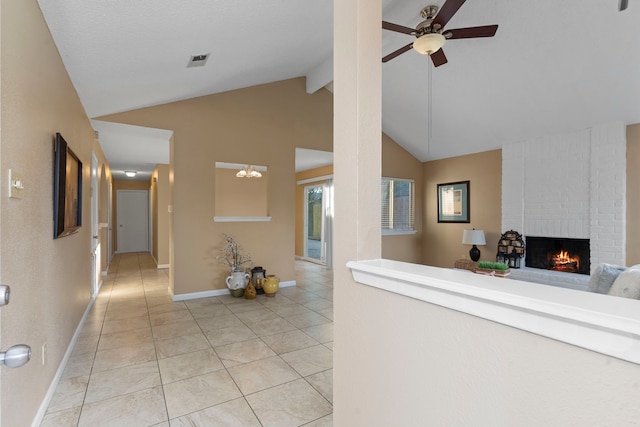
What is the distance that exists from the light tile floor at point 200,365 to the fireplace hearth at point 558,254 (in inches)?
130

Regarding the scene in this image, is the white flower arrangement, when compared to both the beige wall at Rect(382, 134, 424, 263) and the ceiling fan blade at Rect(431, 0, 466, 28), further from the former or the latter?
the ceiling fan blade at Rect(431, 0, 466, 28)

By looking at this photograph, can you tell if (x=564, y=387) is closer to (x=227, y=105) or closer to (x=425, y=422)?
(x=425, y=422)

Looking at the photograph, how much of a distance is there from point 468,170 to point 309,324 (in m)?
4.20

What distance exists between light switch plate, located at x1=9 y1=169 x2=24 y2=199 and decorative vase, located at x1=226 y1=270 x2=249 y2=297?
9.90 feet

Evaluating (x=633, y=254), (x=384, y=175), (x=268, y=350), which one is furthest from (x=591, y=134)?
(x=268, y=350)

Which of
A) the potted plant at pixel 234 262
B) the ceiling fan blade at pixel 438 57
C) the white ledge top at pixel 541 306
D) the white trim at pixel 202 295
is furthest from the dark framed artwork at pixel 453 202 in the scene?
the white ledge top at pixel 541 306

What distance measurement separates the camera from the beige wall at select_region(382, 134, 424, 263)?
6.22 metres

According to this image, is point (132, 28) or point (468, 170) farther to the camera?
point (468, 170)

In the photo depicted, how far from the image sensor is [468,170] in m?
5.70

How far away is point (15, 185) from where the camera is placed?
4.58 feet

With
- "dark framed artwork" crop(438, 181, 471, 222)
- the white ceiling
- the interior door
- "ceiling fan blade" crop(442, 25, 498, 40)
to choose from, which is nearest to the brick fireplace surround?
the white ceiling

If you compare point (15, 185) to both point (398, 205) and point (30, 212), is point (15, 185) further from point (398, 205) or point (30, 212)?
point (398, 205)

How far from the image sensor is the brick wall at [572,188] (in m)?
3.90

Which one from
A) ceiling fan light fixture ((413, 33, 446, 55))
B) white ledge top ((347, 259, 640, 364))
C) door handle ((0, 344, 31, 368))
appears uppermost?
ceiling fan light fixture ((413, 33, 446, 55))
